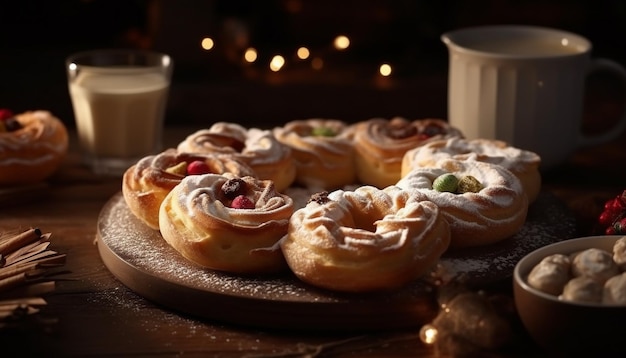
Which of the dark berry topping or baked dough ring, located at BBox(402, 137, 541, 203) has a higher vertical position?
the dark berry topping

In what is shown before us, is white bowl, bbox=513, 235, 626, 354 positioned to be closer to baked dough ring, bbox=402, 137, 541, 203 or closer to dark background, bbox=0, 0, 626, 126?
baked dough ring, bbox=402, 137, 541, 203

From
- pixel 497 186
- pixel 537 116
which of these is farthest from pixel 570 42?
pixel 497 186

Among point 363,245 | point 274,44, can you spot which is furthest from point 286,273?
point 274,44

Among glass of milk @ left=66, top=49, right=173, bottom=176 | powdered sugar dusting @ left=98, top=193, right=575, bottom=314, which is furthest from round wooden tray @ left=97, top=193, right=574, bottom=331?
glass of milk @ left=66, top=49, right=173, bottom=176

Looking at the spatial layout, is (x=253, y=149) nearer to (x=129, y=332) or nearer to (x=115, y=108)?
(x=115, y=108)

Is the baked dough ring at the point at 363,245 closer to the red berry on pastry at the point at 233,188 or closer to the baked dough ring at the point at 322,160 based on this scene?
the red berry on pastry at the point at 233,188

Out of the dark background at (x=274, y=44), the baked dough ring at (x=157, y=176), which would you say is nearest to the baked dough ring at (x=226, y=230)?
the baked dough ring at (x=157, y=176)

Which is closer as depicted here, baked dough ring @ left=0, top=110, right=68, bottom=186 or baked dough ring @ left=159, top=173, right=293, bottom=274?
baked dough ring @ left=159, top=173, right=293, bottom=274
